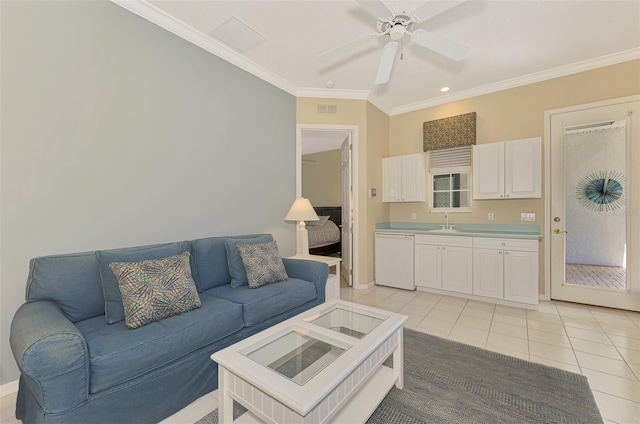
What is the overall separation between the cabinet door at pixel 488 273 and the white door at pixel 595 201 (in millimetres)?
733

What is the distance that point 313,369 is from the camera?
133cm

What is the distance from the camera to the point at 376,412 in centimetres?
160

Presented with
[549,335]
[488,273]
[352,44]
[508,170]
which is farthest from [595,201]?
[352,44]

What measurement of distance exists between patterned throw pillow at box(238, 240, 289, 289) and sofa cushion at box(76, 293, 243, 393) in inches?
19.5

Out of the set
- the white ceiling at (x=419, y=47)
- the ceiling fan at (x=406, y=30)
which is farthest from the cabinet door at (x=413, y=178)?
the ceiling fan at (x=406, y=30)

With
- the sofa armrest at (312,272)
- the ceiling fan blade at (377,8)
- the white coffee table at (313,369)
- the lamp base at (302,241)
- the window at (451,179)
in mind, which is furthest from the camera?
the window at (451,179)

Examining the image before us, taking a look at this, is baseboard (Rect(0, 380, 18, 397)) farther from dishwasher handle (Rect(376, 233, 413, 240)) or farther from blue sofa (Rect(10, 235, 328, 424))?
dishwasher handle (Rect(376, 233, 413, 240))

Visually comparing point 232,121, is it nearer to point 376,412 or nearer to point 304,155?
point 376,412

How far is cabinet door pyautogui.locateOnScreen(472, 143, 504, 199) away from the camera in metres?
3.65

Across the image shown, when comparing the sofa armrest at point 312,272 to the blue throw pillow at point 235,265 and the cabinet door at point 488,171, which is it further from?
the cabinet door at point 488,171

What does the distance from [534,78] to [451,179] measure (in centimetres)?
162

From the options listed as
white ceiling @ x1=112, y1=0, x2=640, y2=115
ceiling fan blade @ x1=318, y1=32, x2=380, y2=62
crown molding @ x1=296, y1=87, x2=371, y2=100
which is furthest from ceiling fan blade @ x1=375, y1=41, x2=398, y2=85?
crown molding @ x1=296, y1=87, x2=371, y2=100

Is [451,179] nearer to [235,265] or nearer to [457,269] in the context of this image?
[457,269]

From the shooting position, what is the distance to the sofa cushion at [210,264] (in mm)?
2418
